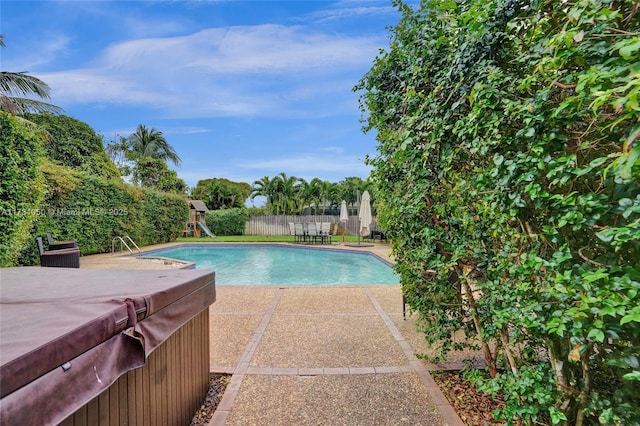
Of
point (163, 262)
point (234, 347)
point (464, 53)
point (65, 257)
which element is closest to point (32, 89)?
point (163, 262)

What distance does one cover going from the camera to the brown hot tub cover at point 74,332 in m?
1.11

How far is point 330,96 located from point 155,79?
9243 mm

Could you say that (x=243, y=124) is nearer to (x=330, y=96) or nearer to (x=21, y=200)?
(x=330, y=96)

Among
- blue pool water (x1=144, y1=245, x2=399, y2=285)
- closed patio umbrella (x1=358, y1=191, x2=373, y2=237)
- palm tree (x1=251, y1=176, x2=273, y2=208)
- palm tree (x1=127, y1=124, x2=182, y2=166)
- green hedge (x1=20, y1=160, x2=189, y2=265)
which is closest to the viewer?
blue pool water (x1=144, y1=245, x2=399, y2=285)

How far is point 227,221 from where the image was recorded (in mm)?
25781

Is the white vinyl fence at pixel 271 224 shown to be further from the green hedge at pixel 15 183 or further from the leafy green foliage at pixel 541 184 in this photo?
the leafy green foliage at pixel 541 184

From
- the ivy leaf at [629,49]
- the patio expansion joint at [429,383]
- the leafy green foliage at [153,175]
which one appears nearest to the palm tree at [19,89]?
the leafy green foliage at [153,175]

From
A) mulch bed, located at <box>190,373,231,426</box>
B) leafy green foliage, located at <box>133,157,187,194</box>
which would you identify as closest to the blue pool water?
mulch bed, located at <box>190,373,231,426</box>

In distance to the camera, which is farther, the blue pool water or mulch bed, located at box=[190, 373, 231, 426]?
the blue pool water

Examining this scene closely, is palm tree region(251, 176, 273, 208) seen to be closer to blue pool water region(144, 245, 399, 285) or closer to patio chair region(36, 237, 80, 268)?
blue pool water region(144, 245, 399, 285)

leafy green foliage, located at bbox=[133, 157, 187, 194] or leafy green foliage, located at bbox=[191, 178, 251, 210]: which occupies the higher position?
leafy green foliage, located at bbox=[133, 157, 187, 194]

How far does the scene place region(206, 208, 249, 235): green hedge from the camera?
2562 cm

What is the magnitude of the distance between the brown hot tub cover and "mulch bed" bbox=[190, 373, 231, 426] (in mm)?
993

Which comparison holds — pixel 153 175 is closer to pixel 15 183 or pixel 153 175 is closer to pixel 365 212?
pixel 365 212
